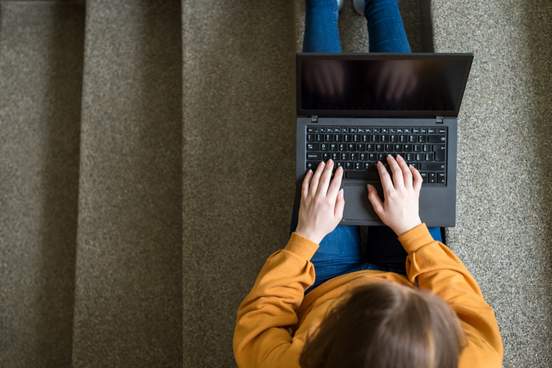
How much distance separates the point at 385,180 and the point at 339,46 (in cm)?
35

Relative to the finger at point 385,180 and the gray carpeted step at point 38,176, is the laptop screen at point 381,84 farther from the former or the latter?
the gray carpeted step at point 38,176

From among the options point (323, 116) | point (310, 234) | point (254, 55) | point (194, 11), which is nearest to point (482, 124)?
point (323, 116)

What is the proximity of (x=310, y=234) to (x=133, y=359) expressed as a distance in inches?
26.7

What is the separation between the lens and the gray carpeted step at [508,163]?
1054mm

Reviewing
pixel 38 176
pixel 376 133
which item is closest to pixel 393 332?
pixel 376 133

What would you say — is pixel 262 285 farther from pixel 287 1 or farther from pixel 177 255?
pixel 287 1

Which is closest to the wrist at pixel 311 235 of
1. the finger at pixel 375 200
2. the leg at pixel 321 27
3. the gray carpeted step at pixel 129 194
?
the finger at pixel 375 200

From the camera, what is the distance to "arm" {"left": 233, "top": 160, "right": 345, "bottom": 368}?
2.64ft

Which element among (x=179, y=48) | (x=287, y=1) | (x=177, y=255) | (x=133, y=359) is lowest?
(x=133, y=359)

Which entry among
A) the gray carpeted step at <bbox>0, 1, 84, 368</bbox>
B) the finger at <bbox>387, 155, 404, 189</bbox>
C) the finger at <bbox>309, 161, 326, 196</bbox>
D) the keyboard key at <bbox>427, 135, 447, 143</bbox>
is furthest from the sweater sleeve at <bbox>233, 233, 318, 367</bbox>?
the gray carpeted step at <bbox>0, 1, 84, 368</bbox>

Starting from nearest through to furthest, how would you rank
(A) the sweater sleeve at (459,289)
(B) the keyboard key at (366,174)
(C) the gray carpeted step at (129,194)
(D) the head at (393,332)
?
1. (D) the head at (393,332)
2. (A) the sweater sleeve at (459,289)
3. (B) the keyboard key at (366,174)
4. (C) the gray carpeted step at (129,194)

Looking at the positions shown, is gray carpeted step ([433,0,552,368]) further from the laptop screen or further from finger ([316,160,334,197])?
finger ([316,160,334,197])

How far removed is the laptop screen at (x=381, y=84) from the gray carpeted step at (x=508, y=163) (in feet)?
0.58

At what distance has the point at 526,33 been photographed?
116cm
